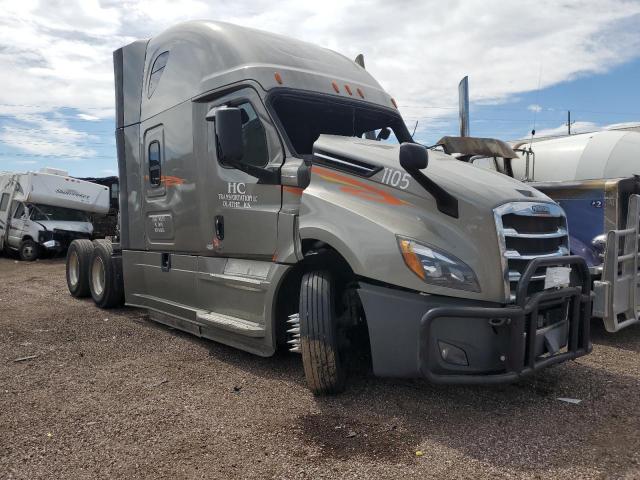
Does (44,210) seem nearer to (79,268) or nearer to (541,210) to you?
(79,268)

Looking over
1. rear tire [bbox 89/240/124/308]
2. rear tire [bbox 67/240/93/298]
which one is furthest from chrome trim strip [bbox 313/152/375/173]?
rear tire [bbox 67/240/93/298]

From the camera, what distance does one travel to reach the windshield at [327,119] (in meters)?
5.01

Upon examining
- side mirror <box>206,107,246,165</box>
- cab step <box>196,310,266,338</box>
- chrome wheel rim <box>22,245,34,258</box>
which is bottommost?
chrome wheel rim <box>22,245,34,258</box>

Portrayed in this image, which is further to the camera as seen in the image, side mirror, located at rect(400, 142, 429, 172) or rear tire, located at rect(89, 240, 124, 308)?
rear tire, located at rect(89, 240, 124, 308)

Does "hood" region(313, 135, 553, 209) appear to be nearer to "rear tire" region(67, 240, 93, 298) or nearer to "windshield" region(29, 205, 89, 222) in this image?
"rear tire" region(67, 240, 93, 298)

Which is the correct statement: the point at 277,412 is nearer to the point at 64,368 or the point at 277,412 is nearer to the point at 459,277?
the point at 459,277

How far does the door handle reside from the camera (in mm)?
5386

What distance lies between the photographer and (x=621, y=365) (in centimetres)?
512

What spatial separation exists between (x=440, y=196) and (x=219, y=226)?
2.42 meters

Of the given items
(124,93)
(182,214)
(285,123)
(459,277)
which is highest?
(124,93)

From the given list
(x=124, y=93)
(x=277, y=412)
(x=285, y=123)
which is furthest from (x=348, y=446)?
(x=124, y=93)

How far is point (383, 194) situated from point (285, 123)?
142 cm

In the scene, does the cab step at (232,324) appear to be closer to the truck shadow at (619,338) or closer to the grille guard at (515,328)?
the grille guard at (515,328)

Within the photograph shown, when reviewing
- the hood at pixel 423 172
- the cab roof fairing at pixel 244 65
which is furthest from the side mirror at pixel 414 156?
the cab roof fairing at pixel 244 65
